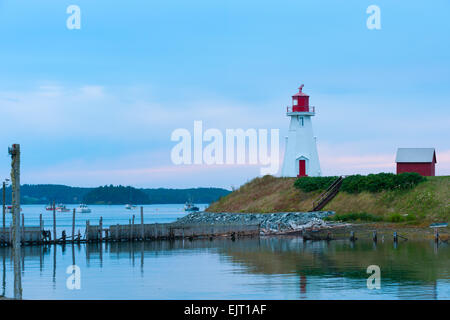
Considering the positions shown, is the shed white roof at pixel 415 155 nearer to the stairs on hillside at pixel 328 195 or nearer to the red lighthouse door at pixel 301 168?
the stairs on hillside at pixel 328 195

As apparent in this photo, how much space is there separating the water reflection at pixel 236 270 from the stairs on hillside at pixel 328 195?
14.8 meters

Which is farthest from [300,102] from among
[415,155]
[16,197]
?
[16,197]

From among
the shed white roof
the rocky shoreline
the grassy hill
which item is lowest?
the rocky shoreline

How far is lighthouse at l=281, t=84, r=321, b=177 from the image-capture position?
80.2 metres

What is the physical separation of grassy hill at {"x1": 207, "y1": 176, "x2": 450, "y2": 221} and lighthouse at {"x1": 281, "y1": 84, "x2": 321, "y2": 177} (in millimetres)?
2209

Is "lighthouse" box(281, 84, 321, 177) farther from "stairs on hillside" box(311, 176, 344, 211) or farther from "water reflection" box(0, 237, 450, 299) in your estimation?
"water reflection" box(0, 237, 450, 299)

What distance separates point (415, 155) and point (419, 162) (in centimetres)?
109

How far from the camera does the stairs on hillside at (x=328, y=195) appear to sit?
71.2 m

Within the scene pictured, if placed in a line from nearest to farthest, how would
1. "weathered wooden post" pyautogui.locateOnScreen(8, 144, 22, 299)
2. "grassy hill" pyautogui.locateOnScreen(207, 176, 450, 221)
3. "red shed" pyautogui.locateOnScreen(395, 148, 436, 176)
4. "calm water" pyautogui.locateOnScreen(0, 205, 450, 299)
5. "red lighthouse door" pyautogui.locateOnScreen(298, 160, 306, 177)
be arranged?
"weathered wooden post" pyautogui.locateOnScreen(8, 144, 22, 299) < "calm water" pyautogui.locateOnScreen(0, 205, 450, 299) < "grassy hill" pyautogui.locateOnScreen(207, 176, 450, 221) < "red shed" pyautogui.locateOnScreen(395, 148, 436, 176) < "red lighthouse door" pyautogui.locateOnScreen(298, 160, 306, 177)

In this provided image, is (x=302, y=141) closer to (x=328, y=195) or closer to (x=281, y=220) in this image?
(x=328, y=195)

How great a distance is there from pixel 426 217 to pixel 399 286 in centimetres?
3322

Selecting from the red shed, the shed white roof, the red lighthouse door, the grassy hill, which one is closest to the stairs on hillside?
the grassy hill

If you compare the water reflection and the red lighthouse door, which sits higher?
the red lighthouse door
